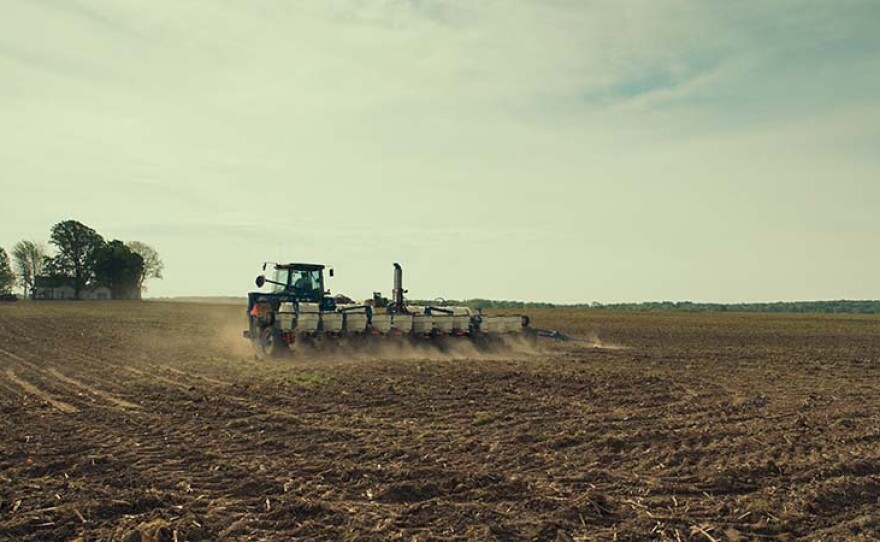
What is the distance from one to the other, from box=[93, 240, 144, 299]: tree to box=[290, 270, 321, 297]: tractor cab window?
8033 cm

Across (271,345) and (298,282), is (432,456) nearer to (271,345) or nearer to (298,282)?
(271,345)

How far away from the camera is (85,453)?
754 centimetres

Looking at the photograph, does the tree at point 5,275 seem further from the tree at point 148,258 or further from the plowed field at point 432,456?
the plowed field at point 432,456

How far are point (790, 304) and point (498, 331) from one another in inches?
7275

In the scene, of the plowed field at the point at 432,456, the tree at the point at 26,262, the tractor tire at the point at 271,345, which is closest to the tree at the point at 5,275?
the tree at the point at 26,262

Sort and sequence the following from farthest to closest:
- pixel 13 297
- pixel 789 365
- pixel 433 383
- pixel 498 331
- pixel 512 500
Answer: pixel 13 297
pixel 498 331
pixel 789 365
pixel 433 383
pixel 512 500

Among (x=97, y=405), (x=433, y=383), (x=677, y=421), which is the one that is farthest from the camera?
(x=433, y=383)

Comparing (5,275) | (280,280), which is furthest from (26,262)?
(280,280)

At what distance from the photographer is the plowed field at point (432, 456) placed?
5430mm

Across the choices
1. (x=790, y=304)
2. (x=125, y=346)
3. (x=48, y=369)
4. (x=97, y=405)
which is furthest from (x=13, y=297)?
(x=790, y=304)

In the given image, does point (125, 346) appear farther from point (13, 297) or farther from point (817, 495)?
point (13, 297)

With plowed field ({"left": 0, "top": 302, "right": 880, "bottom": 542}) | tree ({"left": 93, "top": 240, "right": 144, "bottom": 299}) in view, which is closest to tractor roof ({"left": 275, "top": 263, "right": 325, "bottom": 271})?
plowed field ({"left": 0, "top": 302, "right": 880, "bottom": 542})

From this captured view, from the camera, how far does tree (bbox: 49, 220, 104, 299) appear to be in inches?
3698

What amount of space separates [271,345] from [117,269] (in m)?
84.2
